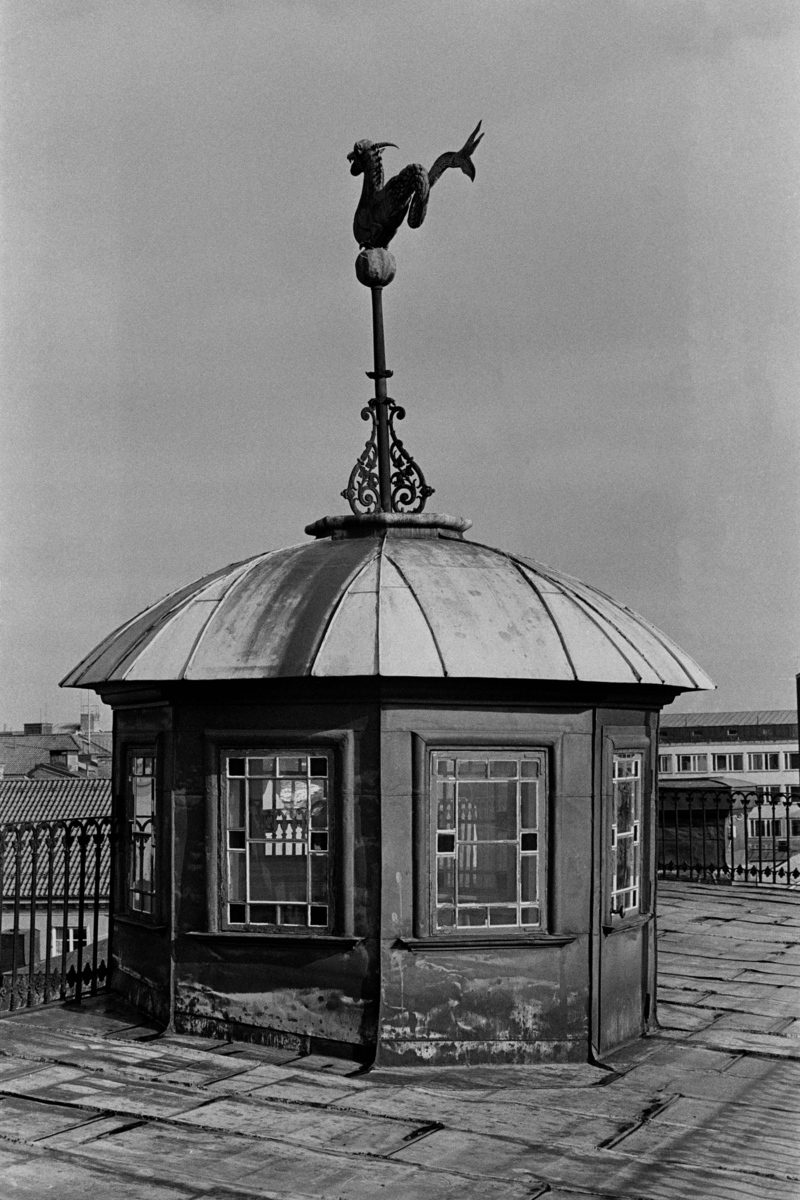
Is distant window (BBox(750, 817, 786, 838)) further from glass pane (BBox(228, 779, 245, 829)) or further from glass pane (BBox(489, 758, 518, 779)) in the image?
glass pane (BBox(228, 779, 245, 829))

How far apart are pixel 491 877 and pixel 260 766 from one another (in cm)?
191

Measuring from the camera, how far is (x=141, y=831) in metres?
11.0

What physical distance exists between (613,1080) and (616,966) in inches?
45.6

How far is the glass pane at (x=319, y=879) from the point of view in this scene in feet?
31.8

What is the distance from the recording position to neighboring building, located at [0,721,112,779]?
53.2 metres

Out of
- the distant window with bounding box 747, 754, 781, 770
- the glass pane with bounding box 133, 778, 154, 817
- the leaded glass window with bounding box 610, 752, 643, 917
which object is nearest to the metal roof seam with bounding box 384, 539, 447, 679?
the leaded glass window with bounding box 610, 752, 643, 917

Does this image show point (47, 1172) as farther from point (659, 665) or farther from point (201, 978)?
point (659, 665)

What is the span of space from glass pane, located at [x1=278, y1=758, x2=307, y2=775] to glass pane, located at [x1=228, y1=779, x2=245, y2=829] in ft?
1.17

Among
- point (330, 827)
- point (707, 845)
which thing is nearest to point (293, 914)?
point (330, 827)

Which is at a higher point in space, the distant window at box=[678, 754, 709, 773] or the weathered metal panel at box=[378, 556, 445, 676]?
the weathered metal panel at box=[378, 556, 445, 676]

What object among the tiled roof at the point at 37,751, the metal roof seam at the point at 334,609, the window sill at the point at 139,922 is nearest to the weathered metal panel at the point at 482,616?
the metal roof seam at the point at 334,609

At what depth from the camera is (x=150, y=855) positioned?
1082cm

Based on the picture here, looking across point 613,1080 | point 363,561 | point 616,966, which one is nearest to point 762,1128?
point 613,1080

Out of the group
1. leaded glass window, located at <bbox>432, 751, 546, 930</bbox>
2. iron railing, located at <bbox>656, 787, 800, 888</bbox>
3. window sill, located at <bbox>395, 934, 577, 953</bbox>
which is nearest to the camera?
window sill, located at <bbox>395, 934, 577, 953</bbox>
